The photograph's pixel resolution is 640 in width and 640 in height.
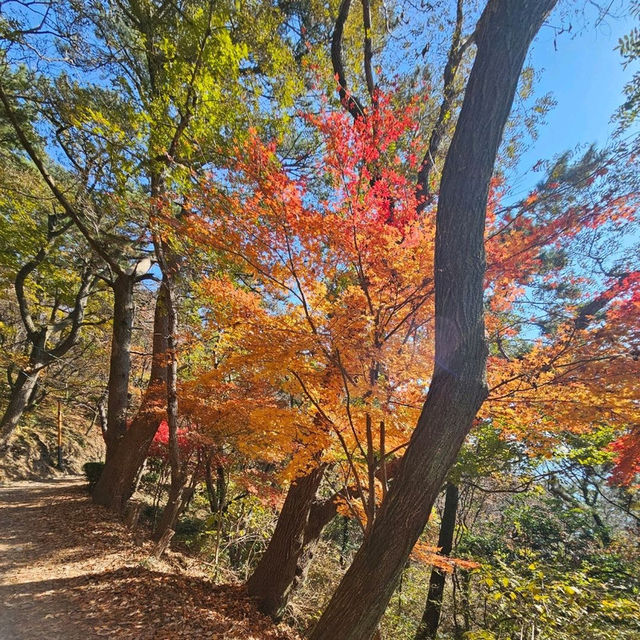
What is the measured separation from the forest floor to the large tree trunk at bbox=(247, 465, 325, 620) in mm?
246

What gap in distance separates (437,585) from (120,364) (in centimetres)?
888

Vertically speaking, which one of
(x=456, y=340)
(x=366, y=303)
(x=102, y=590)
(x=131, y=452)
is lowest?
(x=102, y=590)

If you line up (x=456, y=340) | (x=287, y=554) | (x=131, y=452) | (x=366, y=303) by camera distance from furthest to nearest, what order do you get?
(x=131, y=452) → (x=287, y=554) → (x=366, y=303) → (x=456, y=340)

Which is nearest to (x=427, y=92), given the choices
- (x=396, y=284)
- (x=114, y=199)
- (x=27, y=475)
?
(x=396, y=284)

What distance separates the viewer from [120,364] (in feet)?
23.9

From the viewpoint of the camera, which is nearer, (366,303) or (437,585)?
(366,303)

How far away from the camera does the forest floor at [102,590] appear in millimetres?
3535

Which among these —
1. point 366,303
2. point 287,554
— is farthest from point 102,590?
point 366,303

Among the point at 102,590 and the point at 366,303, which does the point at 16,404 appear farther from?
the point at 366,303

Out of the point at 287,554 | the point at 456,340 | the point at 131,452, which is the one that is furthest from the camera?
the point at 131,452

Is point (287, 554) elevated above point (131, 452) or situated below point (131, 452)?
below

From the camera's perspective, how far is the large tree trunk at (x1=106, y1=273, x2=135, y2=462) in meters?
7.24

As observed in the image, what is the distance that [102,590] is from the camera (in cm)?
411

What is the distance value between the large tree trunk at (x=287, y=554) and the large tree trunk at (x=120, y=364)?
429 centimetres
